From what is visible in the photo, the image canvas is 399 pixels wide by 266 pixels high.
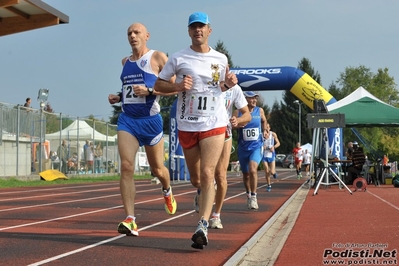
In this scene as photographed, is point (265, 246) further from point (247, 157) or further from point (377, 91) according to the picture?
point (377, 91)

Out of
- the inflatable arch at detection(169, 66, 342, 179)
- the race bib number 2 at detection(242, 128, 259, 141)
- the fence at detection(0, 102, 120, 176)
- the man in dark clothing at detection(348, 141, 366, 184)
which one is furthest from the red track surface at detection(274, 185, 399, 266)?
the fence at detection(0, 102, 120, 176)

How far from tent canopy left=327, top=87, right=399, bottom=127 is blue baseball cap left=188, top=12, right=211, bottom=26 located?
57.5ft

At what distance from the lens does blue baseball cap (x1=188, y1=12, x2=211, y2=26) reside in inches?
300

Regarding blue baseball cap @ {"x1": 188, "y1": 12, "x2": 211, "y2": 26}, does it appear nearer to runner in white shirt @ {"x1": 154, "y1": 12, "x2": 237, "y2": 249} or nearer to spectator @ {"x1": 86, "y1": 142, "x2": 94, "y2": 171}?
runner in white shirt @ {"x1": 154, "y1": 12, "x2": 237, "y2": 249}

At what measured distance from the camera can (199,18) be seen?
25.0 ft

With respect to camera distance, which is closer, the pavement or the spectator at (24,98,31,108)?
the pavement

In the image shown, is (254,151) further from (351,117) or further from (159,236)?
(351,117)

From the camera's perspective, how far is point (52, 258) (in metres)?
6.89

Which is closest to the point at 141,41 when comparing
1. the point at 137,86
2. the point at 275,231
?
the point at 137,86

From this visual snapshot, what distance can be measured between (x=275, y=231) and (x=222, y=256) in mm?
2717

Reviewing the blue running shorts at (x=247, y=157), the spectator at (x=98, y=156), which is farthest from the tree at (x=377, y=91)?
the blue running shorts at (x=247, y=157)

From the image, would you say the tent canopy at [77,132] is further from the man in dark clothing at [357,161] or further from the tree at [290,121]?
the tree at [290,121]

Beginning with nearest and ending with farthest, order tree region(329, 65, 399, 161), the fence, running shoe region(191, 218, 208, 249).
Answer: running shoe region(191, 218, 208, 249), the fence, tree region(329, 65, 399, 161)

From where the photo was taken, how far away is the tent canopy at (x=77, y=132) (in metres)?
32.8
